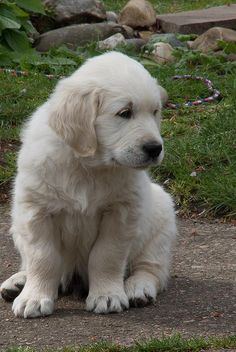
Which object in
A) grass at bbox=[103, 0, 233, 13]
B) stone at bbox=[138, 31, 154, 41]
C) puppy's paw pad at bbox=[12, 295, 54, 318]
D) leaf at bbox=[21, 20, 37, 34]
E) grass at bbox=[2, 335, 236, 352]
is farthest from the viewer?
grass at bbox=[103, 0, 233, 13]

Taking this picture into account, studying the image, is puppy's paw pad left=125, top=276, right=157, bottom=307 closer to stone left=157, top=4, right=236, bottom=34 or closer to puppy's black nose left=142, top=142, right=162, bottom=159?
puppy's black nose left=142, top=142, right=162, bottom=159

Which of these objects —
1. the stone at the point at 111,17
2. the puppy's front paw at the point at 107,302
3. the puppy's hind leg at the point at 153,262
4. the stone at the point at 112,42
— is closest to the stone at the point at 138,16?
the stone at the point at 111,17

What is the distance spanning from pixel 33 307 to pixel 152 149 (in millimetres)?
1079

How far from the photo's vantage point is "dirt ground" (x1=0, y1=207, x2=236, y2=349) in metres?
5.09

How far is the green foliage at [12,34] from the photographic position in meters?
11.0

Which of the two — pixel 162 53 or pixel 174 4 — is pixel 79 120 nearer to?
pixel 162 53

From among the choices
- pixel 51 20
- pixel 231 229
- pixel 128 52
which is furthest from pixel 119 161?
pixel 51 20

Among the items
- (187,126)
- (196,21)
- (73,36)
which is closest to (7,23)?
(73,36)

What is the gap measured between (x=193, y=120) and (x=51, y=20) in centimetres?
428

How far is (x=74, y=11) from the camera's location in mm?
13078

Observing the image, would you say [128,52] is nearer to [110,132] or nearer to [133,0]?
[133,0]

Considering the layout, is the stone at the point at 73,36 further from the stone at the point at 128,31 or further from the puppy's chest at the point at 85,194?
the puppy's chest at the point at 85,194

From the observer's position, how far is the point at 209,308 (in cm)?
556

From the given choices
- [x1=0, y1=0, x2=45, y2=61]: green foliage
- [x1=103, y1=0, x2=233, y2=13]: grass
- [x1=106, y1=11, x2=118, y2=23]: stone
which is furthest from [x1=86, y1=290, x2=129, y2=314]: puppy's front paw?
[x1=103, y1=0, x2=233, y2=13]: grass
